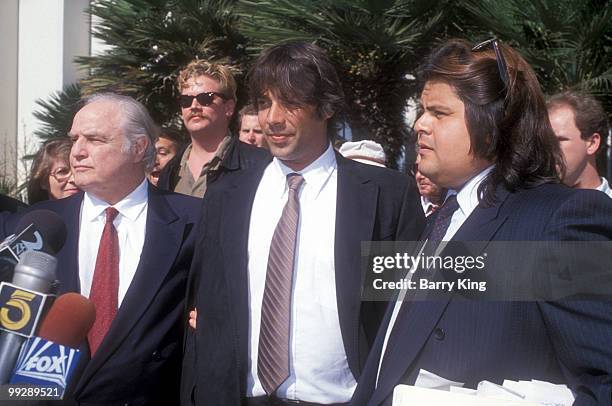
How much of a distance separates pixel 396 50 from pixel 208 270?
247 centimetres

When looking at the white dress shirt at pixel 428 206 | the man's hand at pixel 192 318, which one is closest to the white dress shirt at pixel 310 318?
the man's hand at pixel 192 318

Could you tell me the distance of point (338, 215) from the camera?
8.56 ft

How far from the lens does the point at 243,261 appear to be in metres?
2.59

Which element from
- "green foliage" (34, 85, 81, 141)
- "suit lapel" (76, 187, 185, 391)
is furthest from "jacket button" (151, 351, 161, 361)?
"green foliage" (34, 85, 81, 141)

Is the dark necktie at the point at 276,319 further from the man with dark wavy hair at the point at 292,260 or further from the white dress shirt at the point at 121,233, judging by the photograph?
the white dress shirt at the point at 121,233

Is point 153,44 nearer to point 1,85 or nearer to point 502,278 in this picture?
point 1,85

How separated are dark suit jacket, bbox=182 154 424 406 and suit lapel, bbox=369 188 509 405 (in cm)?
45

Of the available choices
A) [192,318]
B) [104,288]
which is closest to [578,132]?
[192,318]

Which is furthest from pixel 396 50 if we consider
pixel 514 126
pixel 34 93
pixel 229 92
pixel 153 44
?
pixel 514 126

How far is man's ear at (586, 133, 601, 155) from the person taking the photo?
3.77m

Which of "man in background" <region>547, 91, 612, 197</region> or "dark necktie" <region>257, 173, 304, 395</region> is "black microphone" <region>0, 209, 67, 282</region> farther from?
"man in background" <region>547, 91, 612, 197</region>

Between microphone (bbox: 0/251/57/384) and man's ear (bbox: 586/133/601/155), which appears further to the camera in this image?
man's ear (bbox: 586/133/601/155)

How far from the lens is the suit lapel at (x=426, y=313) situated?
6.51ft

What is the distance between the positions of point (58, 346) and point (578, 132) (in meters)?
2.45
